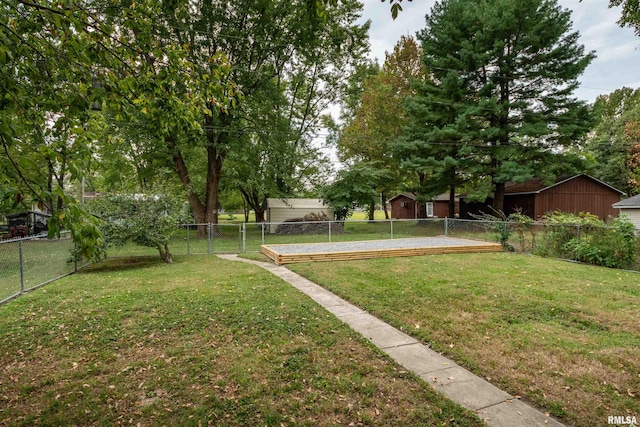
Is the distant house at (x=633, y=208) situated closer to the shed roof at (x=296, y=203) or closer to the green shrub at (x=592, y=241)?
the green shrub at (x=592, y=241)

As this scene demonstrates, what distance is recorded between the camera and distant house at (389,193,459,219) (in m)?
30.7

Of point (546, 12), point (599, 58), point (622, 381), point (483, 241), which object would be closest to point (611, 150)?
point (599, 58)

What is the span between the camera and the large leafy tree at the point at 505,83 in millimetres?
16234

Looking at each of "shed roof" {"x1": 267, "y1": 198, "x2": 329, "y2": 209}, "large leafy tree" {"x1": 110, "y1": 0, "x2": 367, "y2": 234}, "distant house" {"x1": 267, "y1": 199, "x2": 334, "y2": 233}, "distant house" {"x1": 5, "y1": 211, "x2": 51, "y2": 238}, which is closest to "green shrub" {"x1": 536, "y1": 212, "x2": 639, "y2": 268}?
"large leafy tree" {"x1": 110, "y1": 0, "x2": 367, "y2": 234}

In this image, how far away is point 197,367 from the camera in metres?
3.43

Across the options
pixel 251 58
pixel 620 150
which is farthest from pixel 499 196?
pixel 620 150

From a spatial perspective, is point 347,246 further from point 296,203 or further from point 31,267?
point 296,203

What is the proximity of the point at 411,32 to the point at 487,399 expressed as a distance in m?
29.6

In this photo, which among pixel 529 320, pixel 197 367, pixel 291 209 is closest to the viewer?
pixel 197 367

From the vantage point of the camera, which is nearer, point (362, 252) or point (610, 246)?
point (610, 246)

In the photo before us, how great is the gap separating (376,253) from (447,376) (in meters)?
7.32

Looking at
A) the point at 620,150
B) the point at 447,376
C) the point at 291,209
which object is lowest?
the point at 447,376

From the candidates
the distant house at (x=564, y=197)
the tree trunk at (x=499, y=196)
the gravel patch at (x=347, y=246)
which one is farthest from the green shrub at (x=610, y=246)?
the distant house at (x=564, y=197)

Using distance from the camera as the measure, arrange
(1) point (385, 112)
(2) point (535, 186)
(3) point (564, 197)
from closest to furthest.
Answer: (3) point (564, 197) → (2) point (535, 186) → (1) point (385, 112)
